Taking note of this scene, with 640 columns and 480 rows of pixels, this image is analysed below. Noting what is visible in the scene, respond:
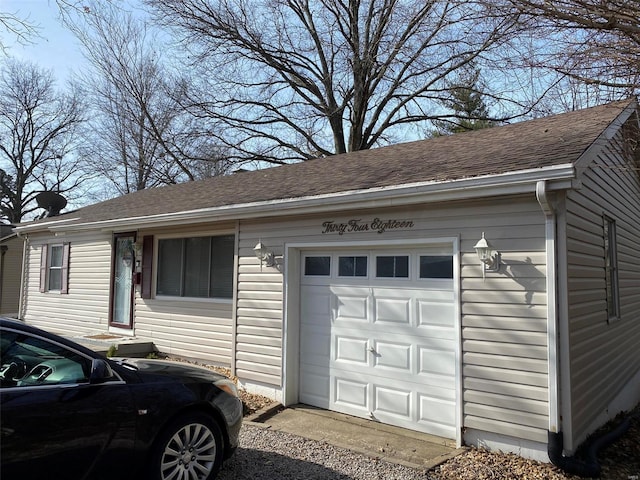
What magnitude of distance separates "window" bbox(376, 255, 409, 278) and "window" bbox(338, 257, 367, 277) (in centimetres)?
23

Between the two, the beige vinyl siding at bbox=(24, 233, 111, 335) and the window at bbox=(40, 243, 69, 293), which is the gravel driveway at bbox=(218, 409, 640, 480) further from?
the window at bbox=(40, 243, 69, 293)

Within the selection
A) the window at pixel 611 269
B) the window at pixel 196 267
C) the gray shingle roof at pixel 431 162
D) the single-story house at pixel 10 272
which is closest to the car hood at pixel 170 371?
the gray shingle roof at pixel 431 162

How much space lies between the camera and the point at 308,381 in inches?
278

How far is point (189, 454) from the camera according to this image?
3.97m

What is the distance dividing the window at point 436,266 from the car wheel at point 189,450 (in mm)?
3009

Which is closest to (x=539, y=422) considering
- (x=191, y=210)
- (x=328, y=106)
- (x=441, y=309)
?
(x=441, y=309)

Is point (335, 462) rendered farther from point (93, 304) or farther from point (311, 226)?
point (93, 304)

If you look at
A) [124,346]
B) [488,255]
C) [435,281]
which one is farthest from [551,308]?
[124,346]

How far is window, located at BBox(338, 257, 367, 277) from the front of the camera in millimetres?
6551

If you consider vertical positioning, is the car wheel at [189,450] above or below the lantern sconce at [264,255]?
below

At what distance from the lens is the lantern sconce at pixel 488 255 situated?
17.0ft

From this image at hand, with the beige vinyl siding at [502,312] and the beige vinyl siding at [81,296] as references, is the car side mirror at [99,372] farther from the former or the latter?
the beige vinyl siding at [81,296]

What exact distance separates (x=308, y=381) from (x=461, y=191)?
140 inches

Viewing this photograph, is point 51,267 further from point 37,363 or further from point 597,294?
point 597,294
